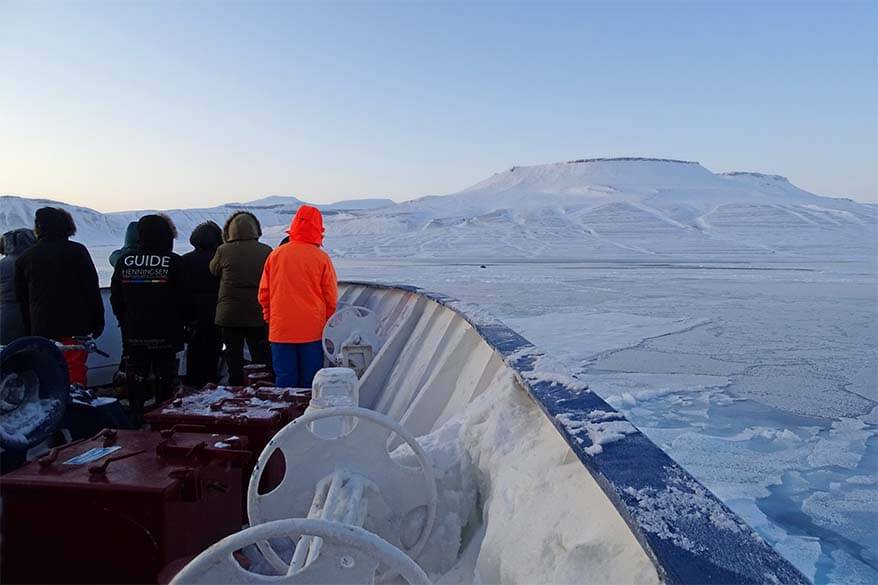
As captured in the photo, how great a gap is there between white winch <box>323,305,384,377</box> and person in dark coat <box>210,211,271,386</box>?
71 centimetres

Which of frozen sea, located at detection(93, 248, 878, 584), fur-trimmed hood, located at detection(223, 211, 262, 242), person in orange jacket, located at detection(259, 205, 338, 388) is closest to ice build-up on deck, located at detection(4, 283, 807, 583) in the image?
frozen sea, located at detection(93, 248, 878, 584)

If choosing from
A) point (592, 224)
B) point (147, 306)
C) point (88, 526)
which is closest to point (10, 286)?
point (147, 306)

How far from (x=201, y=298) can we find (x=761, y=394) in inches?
140

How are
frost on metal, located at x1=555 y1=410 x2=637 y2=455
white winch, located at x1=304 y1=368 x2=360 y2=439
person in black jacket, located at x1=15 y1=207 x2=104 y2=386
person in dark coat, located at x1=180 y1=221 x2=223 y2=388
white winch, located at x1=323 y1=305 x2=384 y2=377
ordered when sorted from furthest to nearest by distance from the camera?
white winch, located at x1=323 y1=305 x2=384 y2=377 < person in dark coat, located at x1=180 y1=221 x2=223 y2=388 < person in black jacket, located at x1=15 y1=207 x2=104 y2=386 < white winch, located at x1=304 y1=368 x2=360 y2=439 < frost on metal, located at x1=555 y1=410 x2=637 y2=455

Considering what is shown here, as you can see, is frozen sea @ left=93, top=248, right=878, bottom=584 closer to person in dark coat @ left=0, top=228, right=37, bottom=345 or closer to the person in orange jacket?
the person in orange jacket

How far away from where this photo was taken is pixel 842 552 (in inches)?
75.6

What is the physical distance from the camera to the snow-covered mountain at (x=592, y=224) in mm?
33219

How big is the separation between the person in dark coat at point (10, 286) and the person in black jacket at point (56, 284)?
0.46ft

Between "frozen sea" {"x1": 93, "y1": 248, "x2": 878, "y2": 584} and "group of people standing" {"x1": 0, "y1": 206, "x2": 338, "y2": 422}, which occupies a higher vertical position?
"group of people standing" {"x1": 0, "y1": 206, "x2": 338, "y2": 422}

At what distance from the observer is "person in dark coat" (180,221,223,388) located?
4.07 m

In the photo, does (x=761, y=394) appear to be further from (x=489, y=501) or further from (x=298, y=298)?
(x=298, y=298)

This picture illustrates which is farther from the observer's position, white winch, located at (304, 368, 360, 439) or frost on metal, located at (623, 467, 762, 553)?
white winch, located at (304, 368, 360, 439)

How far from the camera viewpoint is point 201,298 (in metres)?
4.09

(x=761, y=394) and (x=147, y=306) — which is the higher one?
(x=147, y=306)
